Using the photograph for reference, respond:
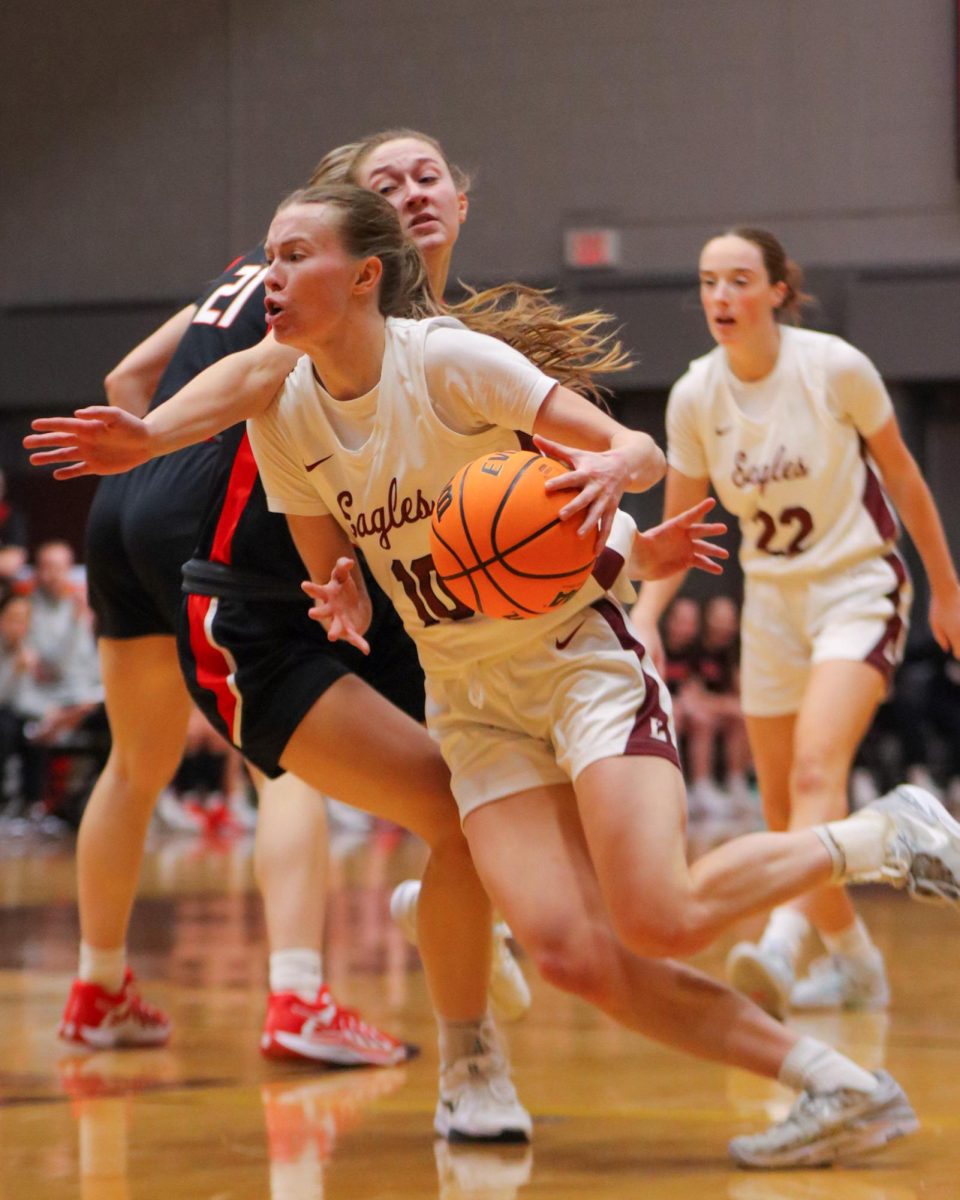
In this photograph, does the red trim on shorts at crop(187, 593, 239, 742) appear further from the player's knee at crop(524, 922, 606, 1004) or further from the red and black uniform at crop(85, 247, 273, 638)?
the player's knee at crop(524, 922, 606, 1004)

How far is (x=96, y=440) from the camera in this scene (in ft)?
8.78

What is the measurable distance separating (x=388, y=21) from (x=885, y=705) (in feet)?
20.0

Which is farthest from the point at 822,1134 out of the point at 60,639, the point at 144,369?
the point at 60,639

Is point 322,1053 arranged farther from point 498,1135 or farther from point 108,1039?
point 498,1135

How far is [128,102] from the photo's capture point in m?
13.2

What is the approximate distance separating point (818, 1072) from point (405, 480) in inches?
45.2

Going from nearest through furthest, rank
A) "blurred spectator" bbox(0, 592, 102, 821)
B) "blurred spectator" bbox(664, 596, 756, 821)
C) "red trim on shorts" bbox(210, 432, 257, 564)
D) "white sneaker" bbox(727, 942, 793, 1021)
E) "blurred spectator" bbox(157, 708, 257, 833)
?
"red trim on shorts" bbox(210, 432, 257, 564), "white sneaker" bbox(727, 942, 793, 1021), "blurred spectator" bbox(0, 592, 102, 821), "blurred spectator" bbox(157, 708, 257, 833), "blurred spectator" bbox(664, 596, 756, 821)

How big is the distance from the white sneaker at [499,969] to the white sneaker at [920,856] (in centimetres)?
101

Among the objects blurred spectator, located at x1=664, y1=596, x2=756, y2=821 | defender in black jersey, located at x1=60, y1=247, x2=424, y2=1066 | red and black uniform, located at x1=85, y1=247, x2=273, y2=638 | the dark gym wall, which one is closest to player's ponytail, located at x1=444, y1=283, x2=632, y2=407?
defender in black jersey, located at x1=60, y1=247, x2=424, y2=1066

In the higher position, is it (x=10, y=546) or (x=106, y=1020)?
(x=106, y=1020)

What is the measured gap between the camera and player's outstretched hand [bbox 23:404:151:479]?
263cm

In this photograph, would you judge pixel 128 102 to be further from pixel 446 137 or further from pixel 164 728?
pixel 164 728

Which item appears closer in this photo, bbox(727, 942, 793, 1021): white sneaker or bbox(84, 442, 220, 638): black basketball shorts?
bbox(84, 442, 220, 638): black basketball shorts

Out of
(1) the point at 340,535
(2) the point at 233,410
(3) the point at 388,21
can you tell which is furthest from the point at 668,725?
(3) the point at 388,21
